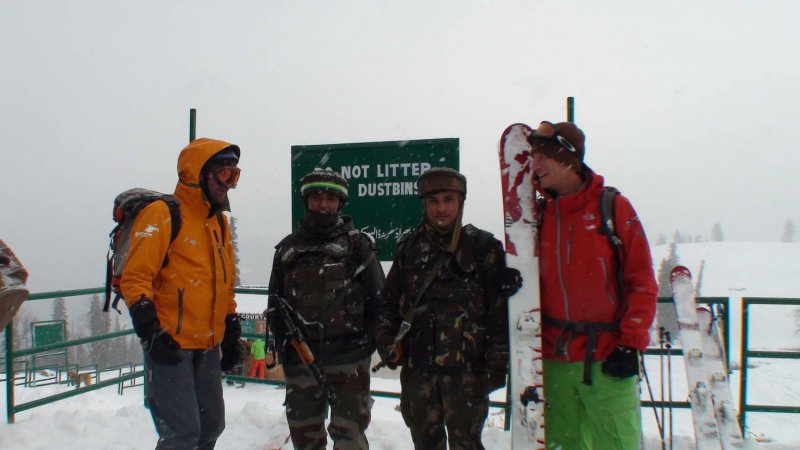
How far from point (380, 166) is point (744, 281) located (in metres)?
69.3

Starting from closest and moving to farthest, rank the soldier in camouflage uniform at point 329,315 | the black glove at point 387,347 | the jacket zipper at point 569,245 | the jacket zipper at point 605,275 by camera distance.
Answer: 1. the jacket zipper at point 605,275
2. the jacket zipper at point 569,245
3. the black glove at point 387,347
4. the soldier in camouflage uniform at point 329,315

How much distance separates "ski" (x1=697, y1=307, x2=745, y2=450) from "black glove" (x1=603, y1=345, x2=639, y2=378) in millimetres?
1639

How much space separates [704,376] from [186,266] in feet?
11.2

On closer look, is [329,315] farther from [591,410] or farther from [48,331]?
[48,331]

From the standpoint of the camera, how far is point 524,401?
259 cm

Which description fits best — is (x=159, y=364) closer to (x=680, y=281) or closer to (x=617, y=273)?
(x=617, y=273)

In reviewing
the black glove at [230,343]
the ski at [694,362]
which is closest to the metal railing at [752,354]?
the ski at [694,362]

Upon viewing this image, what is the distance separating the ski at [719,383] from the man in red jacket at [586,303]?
1500 millimetres

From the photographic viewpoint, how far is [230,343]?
3.11 meters

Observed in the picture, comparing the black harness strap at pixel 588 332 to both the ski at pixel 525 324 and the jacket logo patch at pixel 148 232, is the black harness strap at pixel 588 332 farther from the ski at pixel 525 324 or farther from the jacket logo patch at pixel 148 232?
the jacket logo patch at pixel 148 232

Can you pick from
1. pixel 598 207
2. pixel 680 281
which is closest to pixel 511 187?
pixel 598 207

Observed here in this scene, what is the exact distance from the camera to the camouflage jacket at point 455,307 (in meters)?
2.68

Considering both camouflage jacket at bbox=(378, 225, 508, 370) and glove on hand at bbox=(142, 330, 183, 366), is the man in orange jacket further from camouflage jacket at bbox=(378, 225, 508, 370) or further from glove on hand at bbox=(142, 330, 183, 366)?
camouflage jacket at bbox=(378, 225, 508, 370)

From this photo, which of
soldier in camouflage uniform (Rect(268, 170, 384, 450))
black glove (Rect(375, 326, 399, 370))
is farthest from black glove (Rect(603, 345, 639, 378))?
soldier in camouflage uniform (Rect(268, 170, 384, 450))
